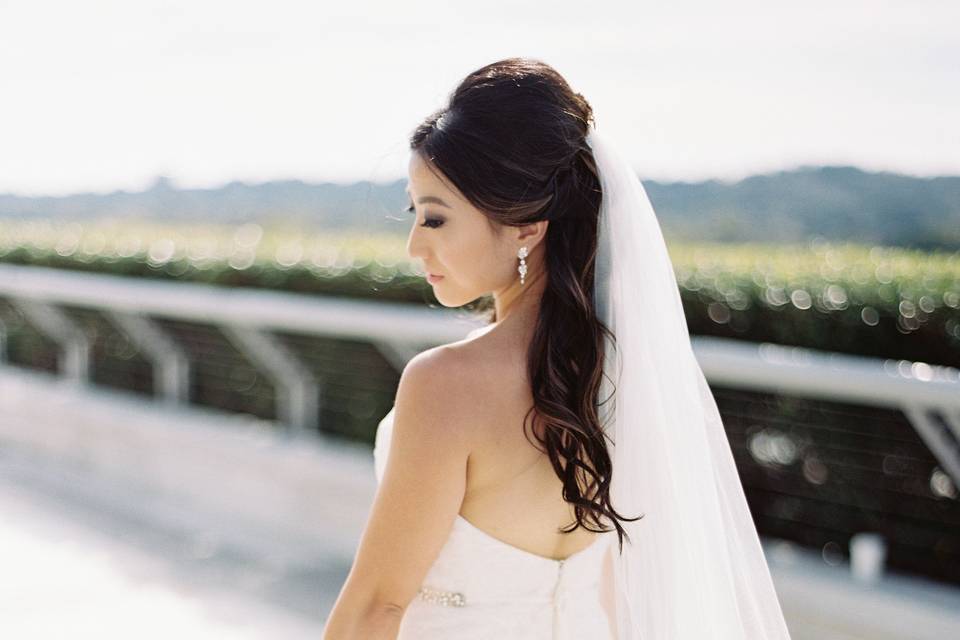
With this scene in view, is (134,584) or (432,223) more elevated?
(432,223)

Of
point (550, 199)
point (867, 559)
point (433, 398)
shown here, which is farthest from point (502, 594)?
point (867, 559)

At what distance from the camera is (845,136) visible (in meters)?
9.81

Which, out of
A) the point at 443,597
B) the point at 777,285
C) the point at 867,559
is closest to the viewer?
the point at 443,597

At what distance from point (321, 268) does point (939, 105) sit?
4.22m

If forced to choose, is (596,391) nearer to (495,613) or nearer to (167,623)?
(495,613)

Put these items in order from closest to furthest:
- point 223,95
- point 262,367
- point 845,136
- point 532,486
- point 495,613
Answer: point 532,486, point 495,613, point 262,367, point 845,136, point 223,95

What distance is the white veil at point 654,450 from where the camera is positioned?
1.84 m

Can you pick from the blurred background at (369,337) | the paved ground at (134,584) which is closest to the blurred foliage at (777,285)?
the blurred background at (369,337)

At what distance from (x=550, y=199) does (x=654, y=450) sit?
51 cm

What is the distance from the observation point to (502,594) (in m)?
1.80

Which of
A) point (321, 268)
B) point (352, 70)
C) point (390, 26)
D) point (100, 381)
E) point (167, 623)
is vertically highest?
point (390, 26)

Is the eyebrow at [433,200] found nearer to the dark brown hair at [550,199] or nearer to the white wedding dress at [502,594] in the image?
the dark brown hair at [550,199]

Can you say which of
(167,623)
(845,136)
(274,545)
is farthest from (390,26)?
(845,136)

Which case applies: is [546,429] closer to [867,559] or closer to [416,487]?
[416,487]
